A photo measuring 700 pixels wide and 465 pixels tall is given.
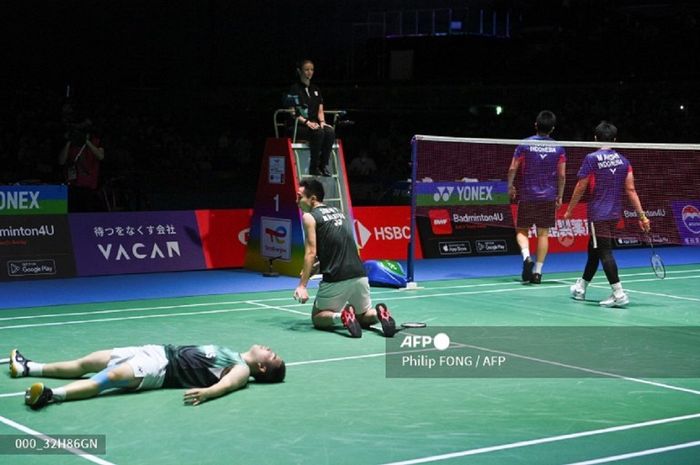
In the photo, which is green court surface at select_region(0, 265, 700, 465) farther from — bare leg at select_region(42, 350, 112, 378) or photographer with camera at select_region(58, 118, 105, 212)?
photographer with camera at select_region(58, 118, 105, 212)

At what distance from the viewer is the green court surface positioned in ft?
23.9

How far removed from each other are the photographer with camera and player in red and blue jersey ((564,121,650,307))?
8.43 metres

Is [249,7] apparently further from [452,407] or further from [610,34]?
[452,407]

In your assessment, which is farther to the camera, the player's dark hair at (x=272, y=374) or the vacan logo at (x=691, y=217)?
the vacan logo at (x=691, y=217)

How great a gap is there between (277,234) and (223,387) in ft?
28.9

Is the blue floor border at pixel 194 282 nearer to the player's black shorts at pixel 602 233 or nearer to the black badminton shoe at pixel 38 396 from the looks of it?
the player's black shorts at pixel 602 233

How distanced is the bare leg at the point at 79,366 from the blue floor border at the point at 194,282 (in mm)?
5022

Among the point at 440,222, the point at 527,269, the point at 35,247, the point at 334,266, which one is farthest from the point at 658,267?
the point at 35,247

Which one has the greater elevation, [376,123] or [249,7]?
[249,7]

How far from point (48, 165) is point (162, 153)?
670 cm

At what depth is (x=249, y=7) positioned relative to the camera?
35.0 m

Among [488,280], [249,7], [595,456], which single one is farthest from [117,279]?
[249,7]

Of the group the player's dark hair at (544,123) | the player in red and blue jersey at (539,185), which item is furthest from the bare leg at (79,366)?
the player's dark hair at (544,123)

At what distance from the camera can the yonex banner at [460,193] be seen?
20.7m
